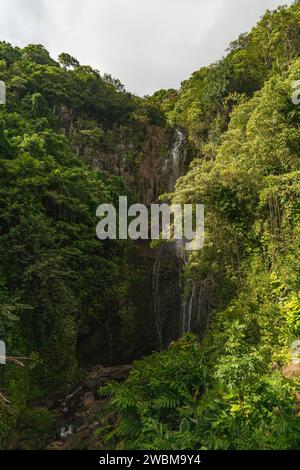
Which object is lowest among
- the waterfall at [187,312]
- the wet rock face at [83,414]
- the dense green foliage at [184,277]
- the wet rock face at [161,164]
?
the wet rock face at [83,414]

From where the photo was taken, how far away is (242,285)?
10.2 m

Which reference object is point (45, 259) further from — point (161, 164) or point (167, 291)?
point (161, 164)

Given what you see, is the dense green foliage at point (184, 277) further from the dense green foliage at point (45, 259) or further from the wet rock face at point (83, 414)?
the wet rock face at point (83, 414)

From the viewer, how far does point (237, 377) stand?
15.7ft

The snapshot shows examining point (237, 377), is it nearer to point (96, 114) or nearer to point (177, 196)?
point (177, 196)

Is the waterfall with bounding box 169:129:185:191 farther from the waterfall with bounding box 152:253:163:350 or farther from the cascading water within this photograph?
the waterfall with bounding box 152:253:163:350

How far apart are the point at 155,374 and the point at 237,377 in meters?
1.46

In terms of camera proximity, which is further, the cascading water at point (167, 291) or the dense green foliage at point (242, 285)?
the cascading water at point (167, 291)

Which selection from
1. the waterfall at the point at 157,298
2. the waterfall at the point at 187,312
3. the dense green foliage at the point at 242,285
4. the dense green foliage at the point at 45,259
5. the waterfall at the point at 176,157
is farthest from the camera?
the waterfall at the point at 176,157

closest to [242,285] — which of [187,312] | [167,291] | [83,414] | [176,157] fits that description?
[187,312]

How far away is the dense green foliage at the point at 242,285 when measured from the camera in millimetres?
4543

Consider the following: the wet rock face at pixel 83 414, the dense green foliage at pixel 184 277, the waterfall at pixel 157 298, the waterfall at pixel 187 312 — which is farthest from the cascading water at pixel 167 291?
the wet rock face at pixel 83 414
